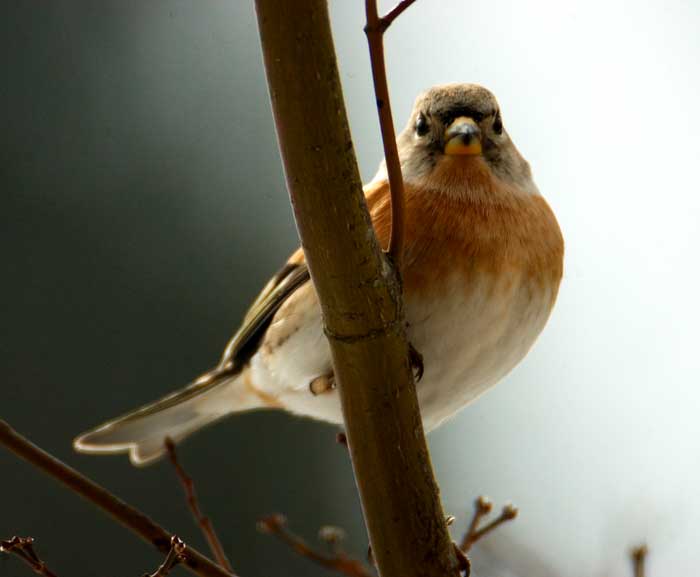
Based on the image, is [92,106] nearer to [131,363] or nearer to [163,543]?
[131,363]

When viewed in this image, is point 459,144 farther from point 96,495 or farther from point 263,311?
point 96,495

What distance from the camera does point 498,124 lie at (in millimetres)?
2648

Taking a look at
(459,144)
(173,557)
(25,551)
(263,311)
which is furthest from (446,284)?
(25,551)

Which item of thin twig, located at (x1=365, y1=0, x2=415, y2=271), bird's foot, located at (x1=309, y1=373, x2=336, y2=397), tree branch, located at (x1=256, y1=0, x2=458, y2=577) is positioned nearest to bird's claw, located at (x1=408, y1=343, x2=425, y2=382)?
tree branch, located at (x1=256, y1=0, x2=458, y2=577)

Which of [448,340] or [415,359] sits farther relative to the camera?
[448,340]

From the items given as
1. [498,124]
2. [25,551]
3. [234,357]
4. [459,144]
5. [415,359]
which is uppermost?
[498,124]

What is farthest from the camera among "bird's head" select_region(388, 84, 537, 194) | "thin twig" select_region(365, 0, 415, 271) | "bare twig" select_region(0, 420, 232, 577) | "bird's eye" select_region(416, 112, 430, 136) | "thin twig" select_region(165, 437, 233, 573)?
"bird's eye" select_region(416, 112, 430, 136)

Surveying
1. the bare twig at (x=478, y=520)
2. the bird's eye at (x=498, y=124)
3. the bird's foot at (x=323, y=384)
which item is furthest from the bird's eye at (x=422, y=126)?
the bare twig at (x=478, y=520)

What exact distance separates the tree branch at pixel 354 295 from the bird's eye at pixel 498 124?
1.05m

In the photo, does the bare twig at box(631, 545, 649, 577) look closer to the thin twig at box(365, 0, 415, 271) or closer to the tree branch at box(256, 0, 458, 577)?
the tree branch at box(256, 0, 458, 577)

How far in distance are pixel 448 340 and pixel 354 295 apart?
671mm

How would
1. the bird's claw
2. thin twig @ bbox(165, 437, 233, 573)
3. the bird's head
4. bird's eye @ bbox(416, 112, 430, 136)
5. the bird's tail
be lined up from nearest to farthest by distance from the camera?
the bird's claw, thin twig @ bbox(165, 437, 233, 573), the bird's head, bird's eye @ bbox(416, 112, 430, 136), the bird's tail

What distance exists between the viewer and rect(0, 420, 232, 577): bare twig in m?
1.62

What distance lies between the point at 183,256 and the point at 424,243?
208cm
